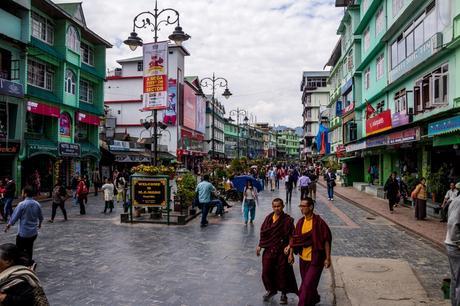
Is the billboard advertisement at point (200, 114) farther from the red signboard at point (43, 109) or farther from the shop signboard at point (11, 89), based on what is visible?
the shop signboard at point (11, 89)

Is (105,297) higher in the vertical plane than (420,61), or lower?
lower

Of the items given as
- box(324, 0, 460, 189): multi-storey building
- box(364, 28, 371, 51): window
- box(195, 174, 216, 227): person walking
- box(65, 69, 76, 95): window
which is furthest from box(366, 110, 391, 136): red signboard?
box(65, 69, 76, 95): window

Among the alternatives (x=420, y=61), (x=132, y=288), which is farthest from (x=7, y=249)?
(x=420, y=61)

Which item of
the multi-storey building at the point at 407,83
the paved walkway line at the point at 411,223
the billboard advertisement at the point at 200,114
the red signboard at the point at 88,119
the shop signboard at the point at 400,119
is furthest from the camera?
the billboard advertisement at the point at 200,114

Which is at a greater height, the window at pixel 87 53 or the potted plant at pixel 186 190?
the window at pixel 87 53

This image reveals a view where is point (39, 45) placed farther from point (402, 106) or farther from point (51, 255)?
point (402, 106)

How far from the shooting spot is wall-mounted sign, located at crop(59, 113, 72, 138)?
29562 mm

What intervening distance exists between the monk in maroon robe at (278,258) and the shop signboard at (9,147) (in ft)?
66.9

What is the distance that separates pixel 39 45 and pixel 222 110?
232ft

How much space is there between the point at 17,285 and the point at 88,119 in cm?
3218

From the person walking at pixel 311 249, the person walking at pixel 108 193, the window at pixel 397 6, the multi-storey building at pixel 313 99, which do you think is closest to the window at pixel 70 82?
the person walking at pixel 108 193

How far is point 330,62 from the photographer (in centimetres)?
4891

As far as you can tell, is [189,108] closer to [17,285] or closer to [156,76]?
[156,76]

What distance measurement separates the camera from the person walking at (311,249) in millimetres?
5668
